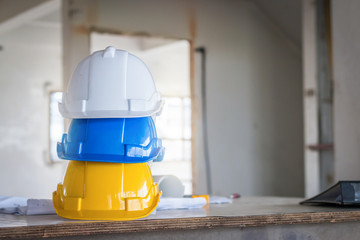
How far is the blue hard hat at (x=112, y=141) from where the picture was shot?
47.8 inches

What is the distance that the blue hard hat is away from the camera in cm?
121

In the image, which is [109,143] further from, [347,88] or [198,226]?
[347,88]

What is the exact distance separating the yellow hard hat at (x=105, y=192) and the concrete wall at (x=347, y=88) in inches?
62.6

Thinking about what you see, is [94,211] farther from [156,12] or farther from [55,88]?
[55,88]

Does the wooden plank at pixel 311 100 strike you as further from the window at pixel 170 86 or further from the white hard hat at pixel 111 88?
the window at pixel 170 86

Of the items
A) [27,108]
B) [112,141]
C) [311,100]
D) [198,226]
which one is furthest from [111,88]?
[27,108]

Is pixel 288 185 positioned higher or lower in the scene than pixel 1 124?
lower

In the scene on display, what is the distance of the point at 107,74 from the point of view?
4.07ft

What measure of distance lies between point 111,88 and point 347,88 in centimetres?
166

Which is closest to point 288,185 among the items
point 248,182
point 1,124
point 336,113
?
point 248,182

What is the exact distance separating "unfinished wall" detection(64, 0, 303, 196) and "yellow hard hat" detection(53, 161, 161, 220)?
3.42 meters

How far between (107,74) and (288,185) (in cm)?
424

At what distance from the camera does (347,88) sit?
101 inches

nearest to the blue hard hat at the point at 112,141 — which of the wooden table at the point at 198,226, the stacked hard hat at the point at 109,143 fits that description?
the stacked hard hat at the point at 109,143
